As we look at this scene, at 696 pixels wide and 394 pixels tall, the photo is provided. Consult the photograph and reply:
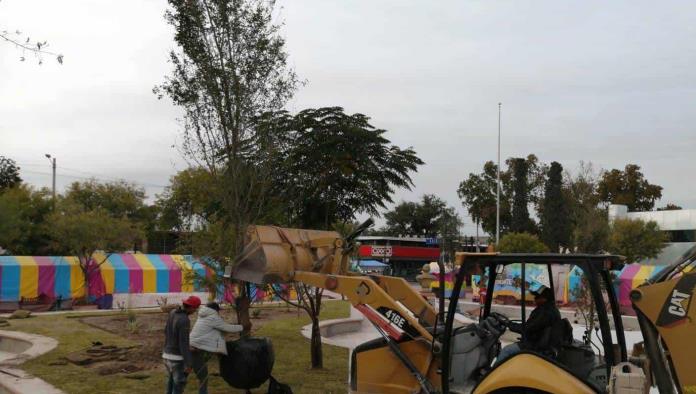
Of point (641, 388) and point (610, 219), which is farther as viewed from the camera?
point (610, 219)

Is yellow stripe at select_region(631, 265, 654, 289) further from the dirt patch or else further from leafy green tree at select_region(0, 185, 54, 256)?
leafy green tree at select_region(0, 185, 54, 256)

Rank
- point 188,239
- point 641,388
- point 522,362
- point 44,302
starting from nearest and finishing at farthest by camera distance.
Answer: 1. point 641,388
2. point 522,362
3. point 188,239
4. point 44,302

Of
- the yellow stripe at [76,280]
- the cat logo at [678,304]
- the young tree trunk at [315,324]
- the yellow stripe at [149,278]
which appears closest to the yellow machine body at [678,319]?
the cat logo at [678,304]

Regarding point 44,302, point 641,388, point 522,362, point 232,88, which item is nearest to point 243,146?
point 232,88

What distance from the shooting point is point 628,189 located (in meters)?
69.9

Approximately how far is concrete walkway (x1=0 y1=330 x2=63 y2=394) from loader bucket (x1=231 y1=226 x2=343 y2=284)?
394 cm

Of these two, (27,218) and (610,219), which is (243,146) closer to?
(27,218)

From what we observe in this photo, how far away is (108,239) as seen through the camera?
3044 cm

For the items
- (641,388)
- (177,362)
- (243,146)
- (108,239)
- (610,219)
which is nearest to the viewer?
(641,388)

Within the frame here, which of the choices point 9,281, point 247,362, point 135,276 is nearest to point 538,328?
point 247,362

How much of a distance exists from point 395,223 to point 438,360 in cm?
9385

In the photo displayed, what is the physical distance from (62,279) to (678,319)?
2716cm

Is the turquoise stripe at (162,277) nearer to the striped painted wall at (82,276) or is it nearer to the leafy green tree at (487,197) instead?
the striped painted wall at (82,276)

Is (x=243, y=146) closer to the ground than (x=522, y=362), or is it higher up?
higher up
